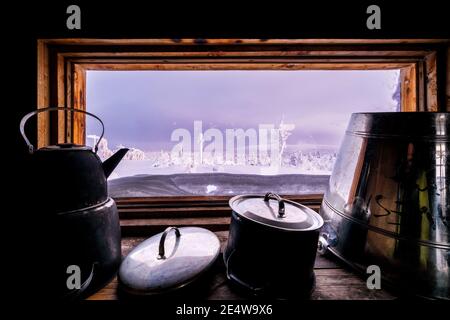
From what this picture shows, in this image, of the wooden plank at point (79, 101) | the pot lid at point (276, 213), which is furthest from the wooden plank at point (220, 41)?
the pot lid at point (276, 213)

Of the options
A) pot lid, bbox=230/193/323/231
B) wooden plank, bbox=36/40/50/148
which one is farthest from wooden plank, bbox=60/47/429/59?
pot lid, bbox=230/193/323/231

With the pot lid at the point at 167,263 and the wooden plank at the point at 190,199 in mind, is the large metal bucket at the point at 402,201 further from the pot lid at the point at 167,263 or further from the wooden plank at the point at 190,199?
the pot lid at the point at 167,263

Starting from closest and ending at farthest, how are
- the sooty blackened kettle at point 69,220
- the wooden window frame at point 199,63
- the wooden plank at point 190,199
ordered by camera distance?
the sooty blackened kettle at point 69,220 → the wooden window frame at point 199,63 → the wooden plank at point 190,199

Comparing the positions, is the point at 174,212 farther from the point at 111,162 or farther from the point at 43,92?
the point at 43,92

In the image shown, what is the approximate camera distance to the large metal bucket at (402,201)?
1.09m

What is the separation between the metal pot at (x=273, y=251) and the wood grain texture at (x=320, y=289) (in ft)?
0.24

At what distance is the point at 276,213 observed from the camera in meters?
1.24

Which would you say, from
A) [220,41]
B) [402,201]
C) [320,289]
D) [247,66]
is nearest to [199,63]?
[220,41]

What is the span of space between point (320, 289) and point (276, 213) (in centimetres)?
51

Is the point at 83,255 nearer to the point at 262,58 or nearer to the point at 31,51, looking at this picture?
the point at 31,51

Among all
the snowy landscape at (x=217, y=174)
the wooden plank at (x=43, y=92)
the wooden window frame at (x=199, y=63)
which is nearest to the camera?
the wooden plank at (x=43, y=92)

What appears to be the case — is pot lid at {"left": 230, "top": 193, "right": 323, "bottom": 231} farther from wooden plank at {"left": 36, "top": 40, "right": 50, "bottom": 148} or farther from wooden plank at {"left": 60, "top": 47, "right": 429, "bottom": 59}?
wooden plank at {"left": 36, "top": 40, "right": 50, "bottom": 148}

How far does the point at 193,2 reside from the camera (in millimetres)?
1565
